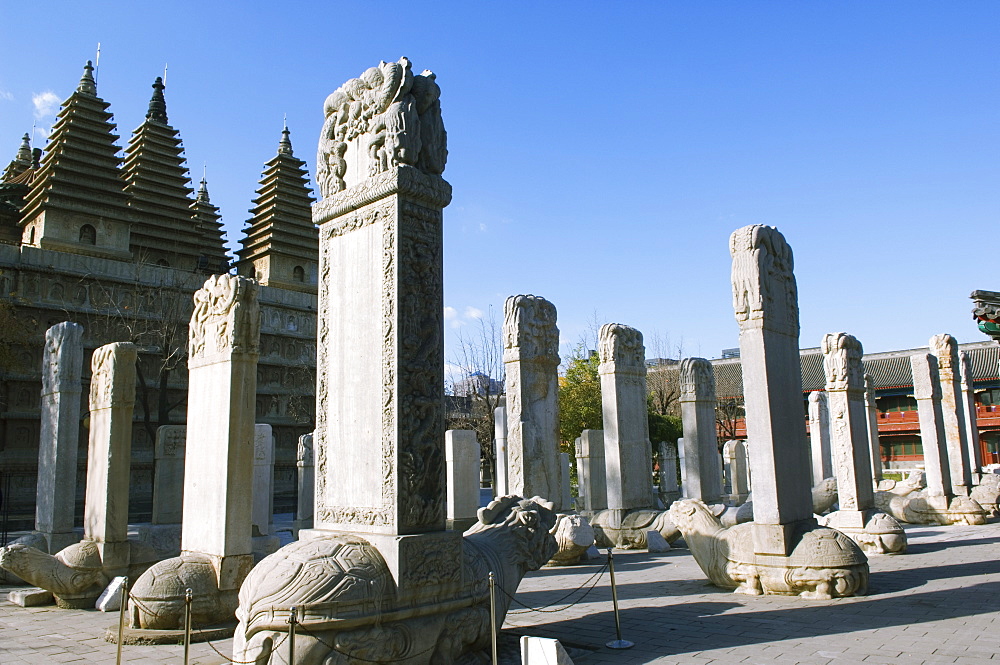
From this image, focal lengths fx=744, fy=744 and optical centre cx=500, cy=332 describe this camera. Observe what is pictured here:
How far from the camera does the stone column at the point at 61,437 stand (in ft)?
35.1

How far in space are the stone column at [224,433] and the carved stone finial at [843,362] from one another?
347 inches

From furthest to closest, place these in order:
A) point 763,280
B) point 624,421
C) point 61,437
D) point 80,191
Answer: point 80,191 < point 624,421 < point 61,437 < point 763,280

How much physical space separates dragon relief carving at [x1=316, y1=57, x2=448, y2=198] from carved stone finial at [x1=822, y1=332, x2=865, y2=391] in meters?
8.35

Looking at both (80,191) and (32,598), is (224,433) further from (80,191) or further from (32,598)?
(80,191)

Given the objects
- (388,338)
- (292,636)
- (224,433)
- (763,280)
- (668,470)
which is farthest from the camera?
(668,470)

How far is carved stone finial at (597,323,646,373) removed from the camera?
12.9 meters

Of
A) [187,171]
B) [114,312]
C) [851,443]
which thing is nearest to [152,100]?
[187,171]

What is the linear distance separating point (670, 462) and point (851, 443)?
12141mm

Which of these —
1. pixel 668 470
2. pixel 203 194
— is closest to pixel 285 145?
pixel 203 194

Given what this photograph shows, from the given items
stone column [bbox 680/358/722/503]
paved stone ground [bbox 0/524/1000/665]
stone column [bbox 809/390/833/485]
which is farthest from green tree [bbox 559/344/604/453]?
paved stone ground [bbox 0/524/1000/665]

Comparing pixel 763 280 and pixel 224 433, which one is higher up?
pixel 763 280

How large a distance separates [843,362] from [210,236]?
3532cm

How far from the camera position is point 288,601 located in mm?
4441

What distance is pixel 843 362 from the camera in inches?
458
